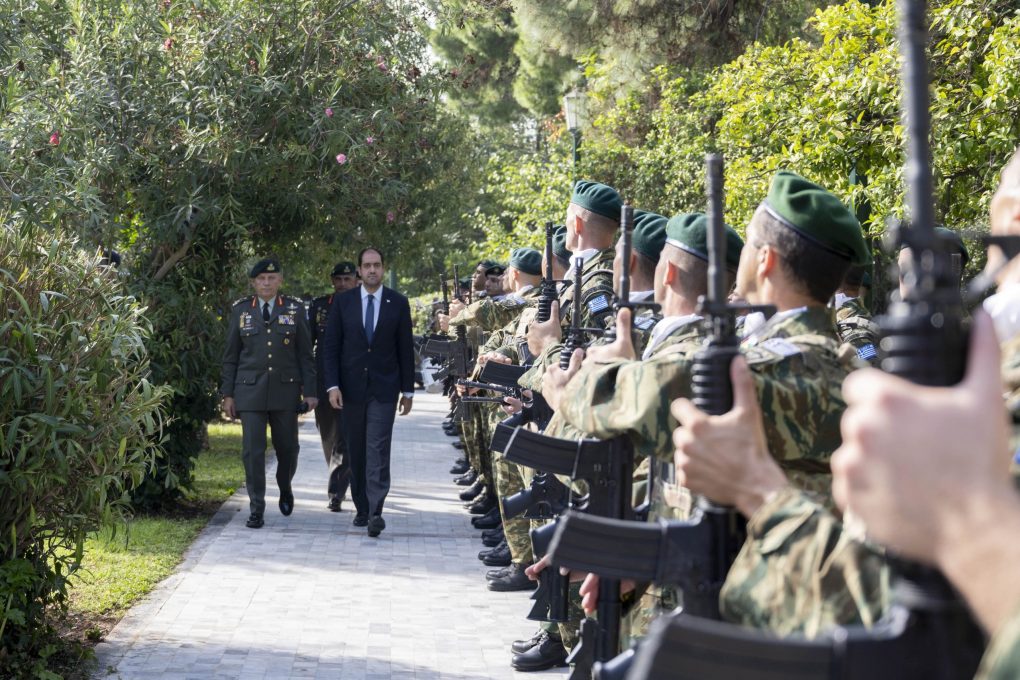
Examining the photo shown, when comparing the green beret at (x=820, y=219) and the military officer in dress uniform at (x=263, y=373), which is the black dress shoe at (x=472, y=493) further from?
the green beret at (x=820, y=219)

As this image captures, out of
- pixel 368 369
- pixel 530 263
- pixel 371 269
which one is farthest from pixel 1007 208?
pixel 371 269

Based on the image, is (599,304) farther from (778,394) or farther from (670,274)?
(778,394)

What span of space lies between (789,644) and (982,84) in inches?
337

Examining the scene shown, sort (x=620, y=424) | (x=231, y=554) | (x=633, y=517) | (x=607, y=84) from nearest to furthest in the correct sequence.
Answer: (x=620, y=424), (x=633, y=517), (x=231, y=554), (x=607, y=84)

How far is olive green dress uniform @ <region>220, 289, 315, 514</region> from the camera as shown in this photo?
35.9ft

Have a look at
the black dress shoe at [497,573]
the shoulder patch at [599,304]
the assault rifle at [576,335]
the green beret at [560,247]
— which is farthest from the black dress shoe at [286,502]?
the assault rifle at [576,335]

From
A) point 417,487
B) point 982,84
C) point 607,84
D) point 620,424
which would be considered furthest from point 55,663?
point 607,84

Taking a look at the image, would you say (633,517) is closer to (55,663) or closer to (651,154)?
(55,663)

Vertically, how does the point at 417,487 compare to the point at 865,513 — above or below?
below

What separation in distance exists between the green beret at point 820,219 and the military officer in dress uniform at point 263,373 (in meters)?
7.84

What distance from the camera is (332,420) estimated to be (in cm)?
1236

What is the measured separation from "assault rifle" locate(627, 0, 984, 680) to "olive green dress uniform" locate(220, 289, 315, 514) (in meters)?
9.19

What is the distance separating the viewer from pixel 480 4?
14.4 m

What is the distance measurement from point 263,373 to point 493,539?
2.31 meters
